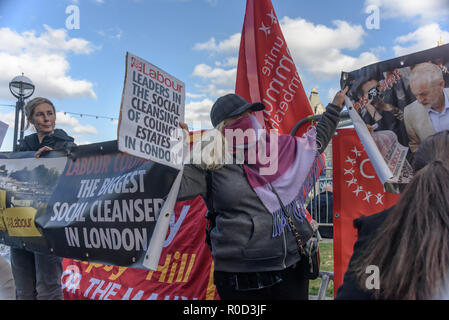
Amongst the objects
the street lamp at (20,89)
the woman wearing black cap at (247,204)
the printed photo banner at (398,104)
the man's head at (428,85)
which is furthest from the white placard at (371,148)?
the street lamp at (20,89)

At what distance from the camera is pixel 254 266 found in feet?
6.72

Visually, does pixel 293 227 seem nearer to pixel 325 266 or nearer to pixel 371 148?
pixel 371 148

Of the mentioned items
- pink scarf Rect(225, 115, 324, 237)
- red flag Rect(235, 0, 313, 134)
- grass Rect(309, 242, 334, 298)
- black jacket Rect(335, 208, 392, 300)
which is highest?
red flag Rect(235, 0, 313, 134)

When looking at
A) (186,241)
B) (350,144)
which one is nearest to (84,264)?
(186,241)

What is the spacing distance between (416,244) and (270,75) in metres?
2.28

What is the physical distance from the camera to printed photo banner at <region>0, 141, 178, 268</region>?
8.32 ft

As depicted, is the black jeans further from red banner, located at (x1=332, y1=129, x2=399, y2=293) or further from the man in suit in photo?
the man in suit in photo

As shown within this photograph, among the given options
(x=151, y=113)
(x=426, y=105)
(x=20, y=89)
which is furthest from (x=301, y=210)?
(x=20, y=89)

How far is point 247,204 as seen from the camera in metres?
2.11

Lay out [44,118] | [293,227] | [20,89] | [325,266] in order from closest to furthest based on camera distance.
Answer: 1. [293,227]
2. [44,118]
3. [325,266]
4. [20,89]

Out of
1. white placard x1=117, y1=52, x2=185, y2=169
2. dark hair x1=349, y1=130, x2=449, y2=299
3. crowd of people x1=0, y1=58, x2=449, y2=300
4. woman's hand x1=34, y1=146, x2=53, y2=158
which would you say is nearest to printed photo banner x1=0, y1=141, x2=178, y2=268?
woman's hand x1=34, y1=146, x2=53, y2=158
